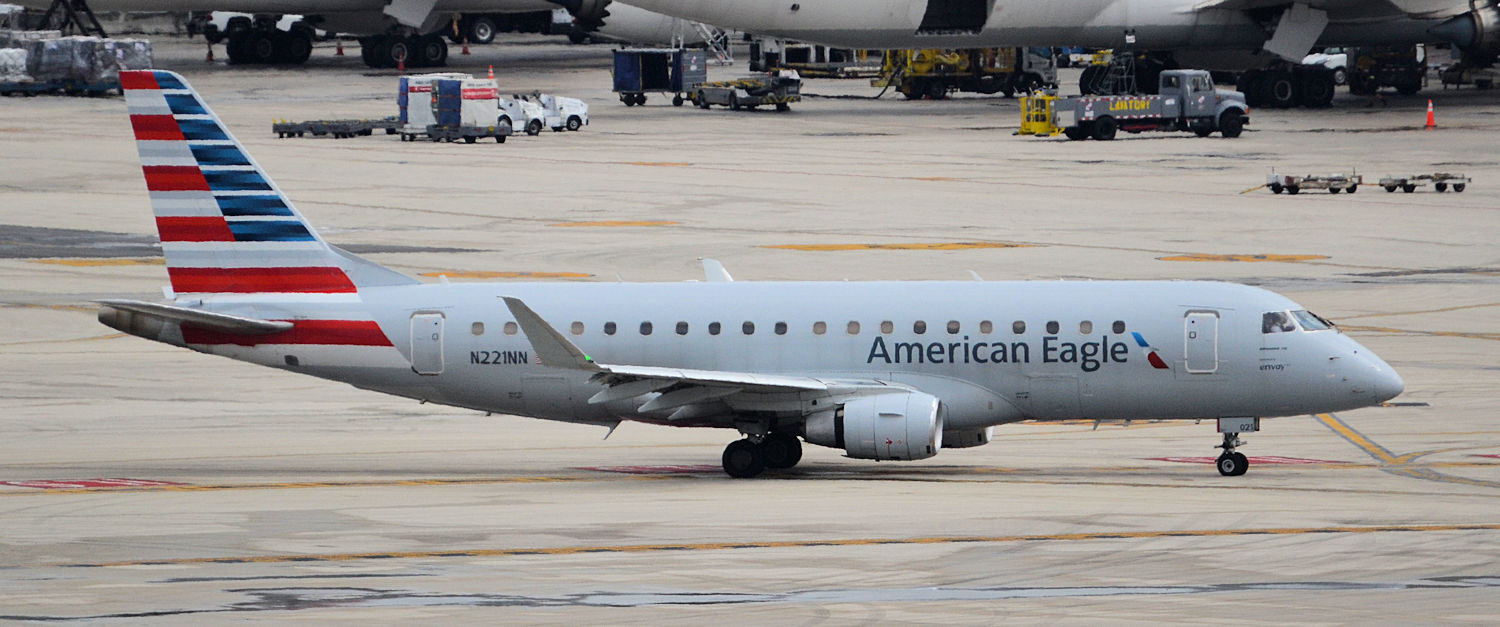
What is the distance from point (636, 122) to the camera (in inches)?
3548

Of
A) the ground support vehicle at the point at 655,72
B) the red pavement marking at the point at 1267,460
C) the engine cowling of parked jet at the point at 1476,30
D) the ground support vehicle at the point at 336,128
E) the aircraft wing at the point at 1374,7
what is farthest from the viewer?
the ground support vehicle at the point at 655,72

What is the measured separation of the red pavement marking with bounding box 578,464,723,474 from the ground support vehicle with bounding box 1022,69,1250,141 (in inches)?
2166

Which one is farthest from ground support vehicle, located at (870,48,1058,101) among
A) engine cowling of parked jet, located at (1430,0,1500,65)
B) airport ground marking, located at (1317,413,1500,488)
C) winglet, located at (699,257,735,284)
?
winglet, located at (699,257,735,284)

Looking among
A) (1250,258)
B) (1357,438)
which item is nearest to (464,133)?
(1250,258)

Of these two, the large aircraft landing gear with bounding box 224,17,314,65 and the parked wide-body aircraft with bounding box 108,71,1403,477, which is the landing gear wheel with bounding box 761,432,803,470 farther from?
the large aircraft landing gear with bounding box 224,17,314,65

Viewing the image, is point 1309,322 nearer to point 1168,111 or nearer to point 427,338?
point 427,338

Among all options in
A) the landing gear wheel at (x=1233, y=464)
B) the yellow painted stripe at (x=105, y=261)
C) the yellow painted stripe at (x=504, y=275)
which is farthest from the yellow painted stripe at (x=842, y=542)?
the yellow painted stripe at (x=105, y=261)

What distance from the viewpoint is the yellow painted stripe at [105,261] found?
167ft

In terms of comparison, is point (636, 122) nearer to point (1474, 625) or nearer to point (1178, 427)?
point (1178, 427)

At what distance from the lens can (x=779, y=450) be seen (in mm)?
27375

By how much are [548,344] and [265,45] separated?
99.8 meters

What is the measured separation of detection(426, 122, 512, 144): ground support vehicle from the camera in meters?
79.8

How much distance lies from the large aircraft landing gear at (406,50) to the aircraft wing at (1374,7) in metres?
46.1

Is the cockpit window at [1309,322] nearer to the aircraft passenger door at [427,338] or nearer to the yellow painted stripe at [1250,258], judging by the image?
the aircraft passenger door at [427,338]
